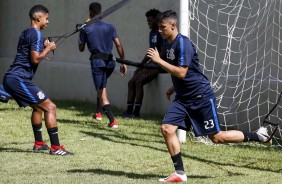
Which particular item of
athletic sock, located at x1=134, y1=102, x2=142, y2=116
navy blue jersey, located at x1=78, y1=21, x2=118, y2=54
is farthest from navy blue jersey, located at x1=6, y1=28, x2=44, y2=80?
athletic sock, located at x1=134, y1=102, x2=142, y2=116

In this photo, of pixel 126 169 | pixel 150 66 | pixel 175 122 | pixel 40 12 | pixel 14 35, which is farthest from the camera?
pixel 14 35

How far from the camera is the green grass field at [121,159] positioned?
28.3ft

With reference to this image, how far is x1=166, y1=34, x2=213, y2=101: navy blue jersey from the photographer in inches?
323

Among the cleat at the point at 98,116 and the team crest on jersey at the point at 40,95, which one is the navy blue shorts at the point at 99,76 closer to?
the cleat at the point at 98,116

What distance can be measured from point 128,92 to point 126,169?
19.0 feet

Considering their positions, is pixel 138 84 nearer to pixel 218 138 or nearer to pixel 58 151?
pixel 58 151

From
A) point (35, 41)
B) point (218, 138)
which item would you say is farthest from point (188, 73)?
→ point (35, 41)

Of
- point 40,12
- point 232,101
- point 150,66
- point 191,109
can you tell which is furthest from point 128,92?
point 191,109

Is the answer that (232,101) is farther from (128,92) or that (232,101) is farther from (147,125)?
(128,92)

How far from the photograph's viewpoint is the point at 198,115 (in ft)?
27.7

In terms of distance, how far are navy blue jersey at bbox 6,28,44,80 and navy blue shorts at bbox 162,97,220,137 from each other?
2343 millimetres

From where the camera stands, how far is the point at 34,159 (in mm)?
9742

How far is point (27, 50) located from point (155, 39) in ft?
14.9

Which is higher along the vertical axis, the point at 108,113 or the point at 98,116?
the point at 108,113
